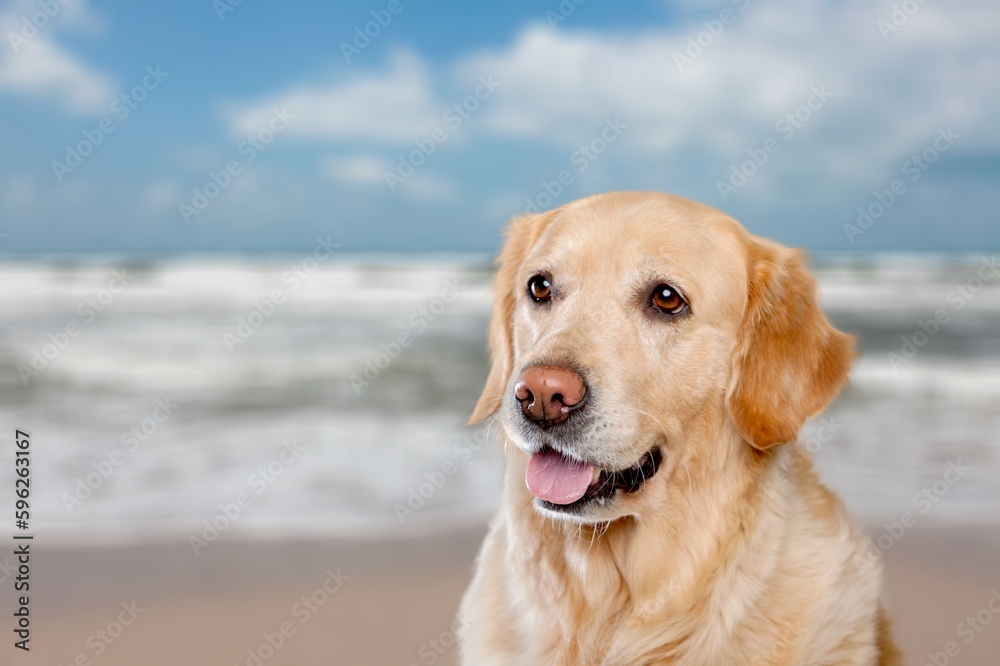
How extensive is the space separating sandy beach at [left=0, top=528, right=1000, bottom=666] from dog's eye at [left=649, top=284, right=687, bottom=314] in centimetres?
226

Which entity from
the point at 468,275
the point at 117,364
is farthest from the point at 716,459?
the point at 468,275

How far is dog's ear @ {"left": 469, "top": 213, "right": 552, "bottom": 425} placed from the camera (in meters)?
3.35

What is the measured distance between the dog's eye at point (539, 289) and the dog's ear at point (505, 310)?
0.21 meters

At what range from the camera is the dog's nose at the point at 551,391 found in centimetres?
255

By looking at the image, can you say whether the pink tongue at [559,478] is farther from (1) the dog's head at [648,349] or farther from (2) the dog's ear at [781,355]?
(2) the dog's ear at [781,355]

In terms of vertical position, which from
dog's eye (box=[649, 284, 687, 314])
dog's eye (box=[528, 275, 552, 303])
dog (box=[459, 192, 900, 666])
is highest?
dog's eye (box=[528, 275, 552, 303])

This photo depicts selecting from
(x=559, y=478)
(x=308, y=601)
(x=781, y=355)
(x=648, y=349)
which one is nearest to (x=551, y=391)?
(x=559, y=478)

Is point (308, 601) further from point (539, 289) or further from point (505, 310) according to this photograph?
point (539, 289)

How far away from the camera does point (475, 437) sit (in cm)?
756

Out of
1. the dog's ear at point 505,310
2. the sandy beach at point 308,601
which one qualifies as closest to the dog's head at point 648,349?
the dog's ear at point 505,310

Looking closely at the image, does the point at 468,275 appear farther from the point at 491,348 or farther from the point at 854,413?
the point at 491,348

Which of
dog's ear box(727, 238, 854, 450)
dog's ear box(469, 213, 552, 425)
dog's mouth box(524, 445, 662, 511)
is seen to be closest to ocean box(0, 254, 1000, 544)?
dog's ear box(727, 238, 854, 450)

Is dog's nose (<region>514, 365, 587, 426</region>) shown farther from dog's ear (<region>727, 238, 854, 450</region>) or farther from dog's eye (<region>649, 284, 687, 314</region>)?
dog's ear (<region>727, 238, 854, 450</region>)

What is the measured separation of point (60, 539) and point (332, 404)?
3.65 m
